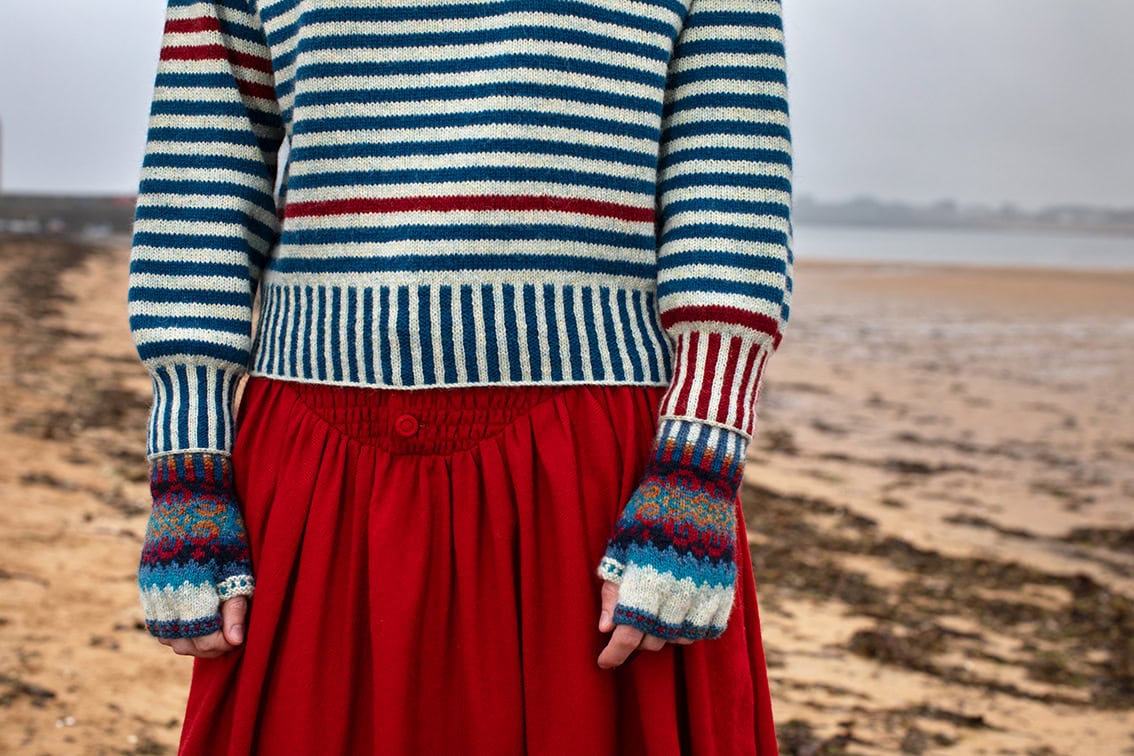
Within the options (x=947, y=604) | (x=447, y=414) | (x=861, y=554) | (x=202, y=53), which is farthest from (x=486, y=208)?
(x=861, y=554)

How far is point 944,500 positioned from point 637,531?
636cm

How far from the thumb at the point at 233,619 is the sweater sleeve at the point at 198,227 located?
7.1 inches

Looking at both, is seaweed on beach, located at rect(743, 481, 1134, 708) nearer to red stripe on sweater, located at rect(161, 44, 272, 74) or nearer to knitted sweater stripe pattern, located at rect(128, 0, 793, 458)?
knitted sweater stripe pattern, located at rect(128, 0, 793, 458)

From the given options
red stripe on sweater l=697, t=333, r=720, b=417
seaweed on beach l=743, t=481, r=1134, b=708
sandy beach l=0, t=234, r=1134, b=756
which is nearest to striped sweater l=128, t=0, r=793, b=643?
red stripe on sweater l=697, t=333, r=720, b=417

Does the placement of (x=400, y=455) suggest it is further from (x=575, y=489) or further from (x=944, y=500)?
(x=944, y=500)

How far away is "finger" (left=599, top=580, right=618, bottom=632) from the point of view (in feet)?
4.20

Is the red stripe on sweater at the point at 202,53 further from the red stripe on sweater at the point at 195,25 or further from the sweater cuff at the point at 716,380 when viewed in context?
the sweater cuff at the point at 716,380

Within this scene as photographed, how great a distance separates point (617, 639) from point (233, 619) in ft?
1.45

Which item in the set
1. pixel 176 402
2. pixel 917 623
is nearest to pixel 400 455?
pixel 176 402

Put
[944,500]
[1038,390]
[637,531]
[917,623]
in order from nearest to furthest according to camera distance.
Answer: [637,531]
[917,623]
[944,500]
[1038,390]

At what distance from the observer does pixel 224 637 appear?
135 centimetres

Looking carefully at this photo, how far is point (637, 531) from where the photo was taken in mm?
1256

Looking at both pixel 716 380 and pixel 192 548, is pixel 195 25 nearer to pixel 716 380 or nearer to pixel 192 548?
pixel 192 548

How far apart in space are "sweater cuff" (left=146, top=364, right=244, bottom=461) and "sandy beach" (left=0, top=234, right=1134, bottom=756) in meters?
1.87
